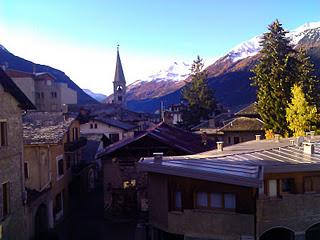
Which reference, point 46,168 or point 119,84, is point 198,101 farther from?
point 119,84

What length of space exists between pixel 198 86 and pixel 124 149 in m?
43.2

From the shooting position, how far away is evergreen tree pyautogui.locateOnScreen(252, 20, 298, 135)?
41.4 metres

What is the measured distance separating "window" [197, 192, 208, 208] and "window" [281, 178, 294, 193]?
9.62ft

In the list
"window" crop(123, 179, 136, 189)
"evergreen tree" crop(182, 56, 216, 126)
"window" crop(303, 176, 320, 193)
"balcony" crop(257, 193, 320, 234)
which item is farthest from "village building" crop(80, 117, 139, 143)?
"balcony" crop(257, 193, 320, 234)

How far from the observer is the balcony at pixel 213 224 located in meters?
15.8

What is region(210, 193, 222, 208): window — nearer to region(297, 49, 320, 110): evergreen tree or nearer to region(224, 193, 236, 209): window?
region(224, 193, 236, 209): window

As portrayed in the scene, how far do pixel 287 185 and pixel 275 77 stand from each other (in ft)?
89.1

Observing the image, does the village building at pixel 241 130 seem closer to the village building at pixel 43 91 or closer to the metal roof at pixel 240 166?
the metal roof at pixel 240 166

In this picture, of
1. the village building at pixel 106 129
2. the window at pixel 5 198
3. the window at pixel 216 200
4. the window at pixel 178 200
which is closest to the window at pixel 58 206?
the window at pixel 5 198

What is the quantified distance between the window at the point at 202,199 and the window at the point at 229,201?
76 cm

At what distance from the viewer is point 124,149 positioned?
2866cm

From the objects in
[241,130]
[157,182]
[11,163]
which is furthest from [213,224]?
[241,130]

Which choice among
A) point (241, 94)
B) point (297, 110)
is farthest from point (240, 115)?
point (241, 94)

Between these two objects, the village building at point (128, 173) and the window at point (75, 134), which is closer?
the village building at point (128, 173)
